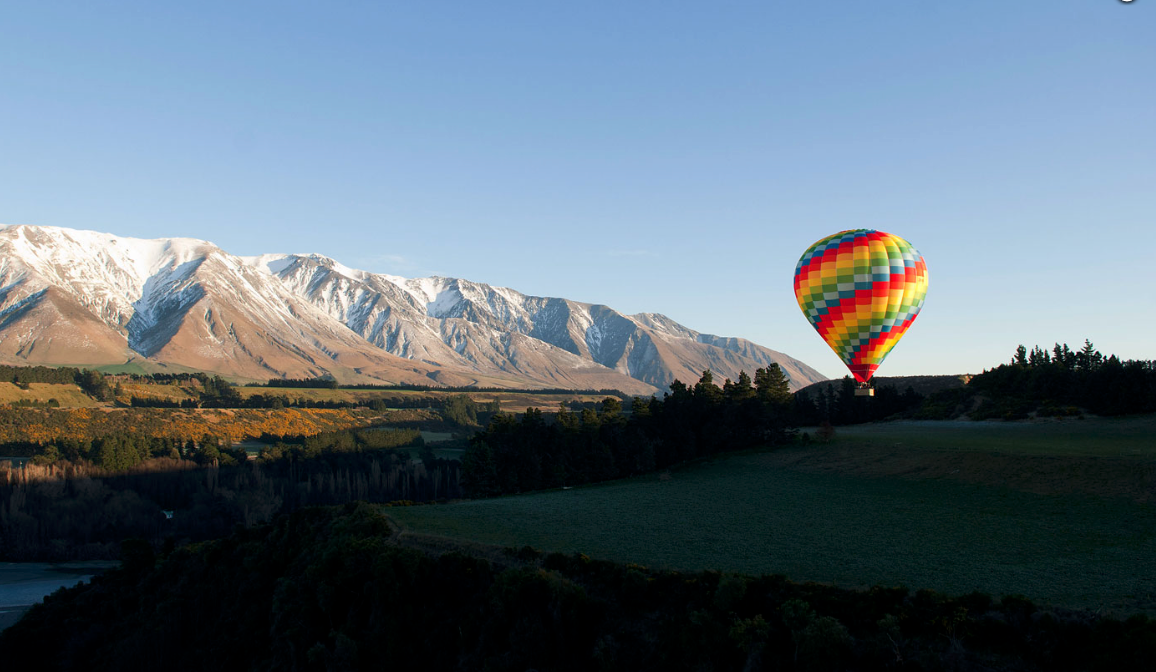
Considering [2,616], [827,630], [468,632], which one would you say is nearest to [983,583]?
[827,630]

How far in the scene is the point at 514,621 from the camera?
118 ft

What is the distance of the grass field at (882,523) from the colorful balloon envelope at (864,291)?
9816mm

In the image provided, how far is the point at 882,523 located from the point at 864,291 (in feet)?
96.6

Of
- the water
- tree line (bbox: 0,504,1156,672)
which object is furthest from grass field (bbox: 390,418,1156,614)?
the water

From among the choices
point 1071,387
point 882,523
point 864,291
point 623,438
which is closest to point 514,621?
point 882,523

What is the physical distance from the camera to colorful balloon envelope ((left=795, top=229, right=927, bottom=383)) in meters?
68.3

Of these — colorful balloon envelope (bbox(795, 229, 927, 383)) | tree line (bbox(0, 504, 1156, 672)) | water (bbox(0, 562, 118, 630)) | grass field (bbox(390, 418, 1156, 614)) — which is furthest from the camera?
water (bbox(0, 562, 118, 630))

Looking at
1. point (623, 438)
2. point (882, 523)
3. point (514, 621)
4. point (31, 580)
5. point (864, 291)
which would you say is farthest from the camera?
point (31, 580)

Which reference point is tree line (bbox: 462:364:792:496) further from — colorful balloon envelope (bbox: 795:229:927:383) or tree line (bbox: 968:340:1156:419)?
tree line (bbox: 968:340:1156:419)

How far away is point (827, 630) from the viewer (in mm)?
27078

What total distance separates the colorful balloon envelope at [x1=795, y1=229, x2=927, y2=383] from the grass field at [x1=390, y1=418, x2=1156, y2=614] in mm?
9816

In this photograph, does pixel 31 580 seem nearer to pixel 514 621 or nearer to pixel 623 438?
pixel 623 438

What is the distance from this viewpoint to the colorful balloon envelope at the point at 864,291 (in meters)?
68.3

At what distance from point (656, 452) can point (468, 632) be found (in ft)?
170
